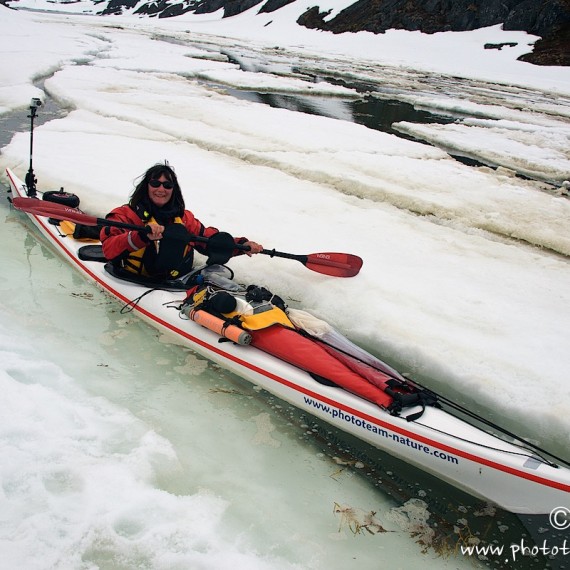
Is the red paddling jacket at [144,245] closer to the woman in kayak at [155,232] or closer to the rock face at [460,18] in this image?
the woman in kayak at [155,232]

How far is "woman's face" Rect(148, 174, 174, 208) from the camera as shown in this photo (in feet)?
13.8

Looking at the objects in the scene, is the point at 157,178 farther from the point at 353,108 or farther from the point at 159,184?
the point at 353,108

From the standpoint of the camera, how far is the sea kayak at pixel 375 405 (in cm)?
282

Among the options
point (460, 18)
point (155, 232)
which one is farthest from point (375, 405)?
point (460, 18)

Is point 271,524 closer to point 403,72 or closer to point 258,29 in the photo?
point 403,72

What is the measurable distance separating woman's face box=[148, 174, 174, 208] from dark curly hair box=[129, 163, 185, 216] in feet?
0.08

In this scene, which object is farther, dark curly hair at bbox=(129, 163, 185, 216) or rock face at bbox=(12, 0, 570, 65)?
rock face at bbox=(12, 0, 570, 65)

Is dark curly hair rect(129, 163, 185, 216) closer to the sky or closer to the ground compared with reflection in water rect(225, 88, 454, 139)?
closer to the ground

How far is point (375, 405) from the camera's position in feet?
10.8

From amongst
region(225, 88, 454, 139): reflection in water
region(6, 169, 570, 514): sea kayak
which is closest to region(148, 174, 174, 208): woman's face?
region(6, 169, 570, 514): sea kayak

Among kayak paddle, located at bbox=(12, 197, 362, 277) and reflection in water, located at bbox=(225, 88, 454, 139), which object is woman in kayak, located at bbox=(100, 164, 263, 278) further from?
reflection in water, located at bbox=(225, 88, 454, 139)

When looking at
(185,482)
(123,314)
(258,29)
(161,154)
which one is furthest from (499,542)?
(258,29)

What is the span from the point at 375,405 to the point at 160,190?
234 cm

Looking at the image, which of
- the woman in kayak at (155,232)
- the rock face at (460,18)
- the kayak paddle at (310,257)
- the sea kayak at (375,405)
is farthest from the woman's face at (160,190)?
the rock face at (460,18)
